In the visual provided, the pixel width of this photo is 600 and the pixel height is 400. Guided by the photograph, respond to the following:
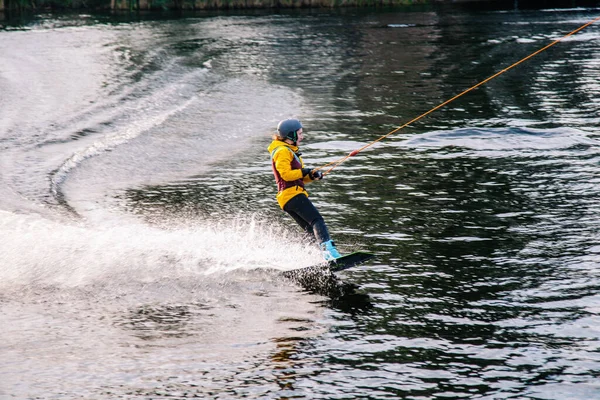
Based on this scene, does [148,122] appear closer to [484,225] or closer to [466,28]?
[484,225]

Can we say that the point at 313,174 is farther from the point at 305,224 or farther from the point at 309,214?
the point at 305,224

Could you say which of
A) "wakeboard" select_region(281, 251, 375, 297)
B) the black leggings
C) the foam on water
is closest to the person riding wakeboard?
the black leggings

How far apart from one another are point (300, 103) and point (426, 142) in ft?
18.3

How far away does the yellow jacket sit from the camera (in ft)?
34.2

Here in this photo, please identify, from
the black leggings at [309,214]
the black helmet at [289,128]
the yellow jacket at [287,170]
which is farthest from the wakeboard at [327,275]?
the black helmet at [289,128]

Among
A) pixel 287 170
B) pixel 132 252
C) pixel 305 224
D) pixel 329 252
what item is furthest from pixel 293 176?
pixel 132 252

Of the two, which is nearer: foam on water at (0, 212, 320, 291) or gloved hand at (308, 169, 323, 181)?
gloved hand at (308, 169, 323, 181)

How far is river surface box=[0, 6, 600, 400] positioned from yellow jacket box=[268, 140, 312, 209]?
3.02 feet

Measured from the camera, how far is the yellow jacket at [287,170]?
1041 cm

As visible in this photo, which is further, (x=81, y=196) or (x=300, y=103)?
(x=300, y=103)

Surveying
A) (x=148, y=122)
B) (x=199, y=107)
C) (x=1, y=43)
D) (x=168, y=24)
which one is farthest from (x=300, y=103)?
(x=168, y=24)

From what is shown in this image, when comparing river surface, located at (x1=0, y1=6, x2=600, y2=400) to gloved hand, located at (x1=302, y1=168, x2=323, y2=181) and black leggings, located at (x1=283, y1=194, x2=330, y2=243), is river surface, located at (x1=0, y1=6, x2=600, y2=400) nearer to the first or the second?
black leggings, located at (x1=283, y1=194, x2=330, y2=243)

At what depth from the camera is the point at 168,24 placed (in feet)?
132

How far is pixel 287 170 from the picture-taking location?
1043 centimetres
